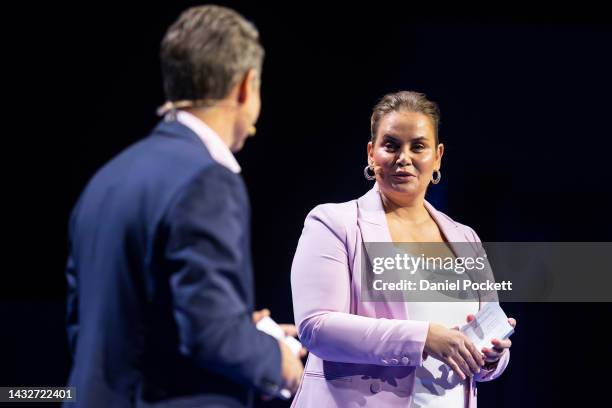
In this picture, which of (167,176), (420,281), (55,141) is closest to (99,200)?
(167,176)

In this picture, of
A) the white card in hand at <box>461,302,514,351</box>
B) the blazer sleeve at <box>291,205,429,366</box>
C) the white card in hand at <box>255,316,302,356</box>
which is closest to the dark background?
the blazer sleeve at <box>291,205,429,366</box>

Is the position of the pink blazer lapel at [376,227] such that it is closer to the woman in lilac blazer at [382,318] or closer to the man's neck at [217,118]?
the woman in lilac blazer at [382,318]

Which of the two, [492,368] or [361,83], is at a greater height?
[361,83]

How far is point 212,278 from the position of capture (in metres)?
1.17

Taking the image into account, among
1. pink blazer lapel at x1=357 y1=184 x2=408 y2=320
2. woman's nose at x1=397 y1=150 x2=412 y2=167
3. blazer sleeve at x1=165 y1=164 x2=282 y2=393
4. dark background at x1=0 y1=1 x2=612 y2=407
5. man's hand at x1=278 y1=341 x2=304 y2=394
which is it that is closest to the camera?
blazer sleeve at x1=165 y1=164 x2=282 y2=393

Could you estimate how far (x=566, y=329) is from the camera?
3.37m

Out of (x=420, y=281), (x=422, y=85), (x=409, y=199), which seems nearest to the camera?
(x=420, y=281)

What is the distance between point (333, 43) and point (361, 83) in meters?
0.19

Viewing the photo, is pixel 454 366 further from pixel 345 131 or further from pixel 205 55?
pixel 345 131

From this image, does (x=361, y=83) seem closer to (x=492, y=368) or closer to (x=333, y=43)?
(x=333, y=43)

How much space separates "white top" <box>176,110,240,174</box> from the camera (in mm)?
1318

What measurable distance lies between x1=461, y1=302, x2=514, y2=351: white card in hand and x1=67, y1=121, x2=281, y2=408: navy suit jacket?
0.83 metres

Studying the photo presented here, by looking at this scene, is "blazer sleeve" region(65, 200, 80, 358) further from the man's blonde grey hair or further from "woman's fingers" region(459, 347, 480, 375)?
"woman's fingers" region(459, 347, 480, 375)

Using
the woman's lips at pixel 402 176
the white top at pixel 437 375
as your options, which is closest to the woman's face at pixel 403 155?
the woman's lips at pixel 402 176
